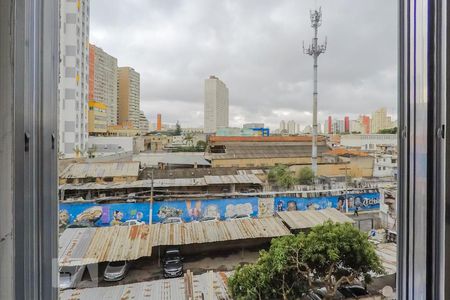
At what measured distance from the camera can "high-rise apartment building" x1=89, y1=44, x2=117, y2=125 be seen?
1082 mm

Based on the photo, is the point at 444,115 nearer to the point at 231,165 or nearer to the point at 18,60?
the point at 231,165

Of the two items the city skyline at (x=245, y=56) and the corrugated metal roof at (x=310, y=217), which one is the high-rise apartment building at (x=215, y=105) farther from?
the corrugated metal roof at (x=310, y=217)

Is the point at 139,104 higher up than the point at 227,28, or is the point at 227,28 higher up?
the point at 227,28

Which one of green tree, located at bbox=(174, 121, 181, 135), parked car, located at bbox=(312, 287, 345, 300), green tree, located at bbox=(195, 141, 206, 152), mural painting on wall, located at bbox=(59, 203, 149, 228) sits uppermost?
green tree, located at bbox=(174, 121, 181, 135)

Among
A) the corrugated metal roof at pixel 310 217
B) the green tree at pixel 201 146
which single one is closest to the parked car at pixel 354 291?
the corrugated metal roof at pixel 310 217

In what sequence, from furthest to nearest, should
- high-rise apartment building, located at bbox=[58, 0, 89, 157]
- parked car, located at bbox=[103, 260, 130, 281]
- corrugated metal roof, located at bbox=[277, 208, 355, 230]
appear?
corrugated metal roof, located at bbox=[277, 208, 355, 230], parked car, located at bbox=[103, 260, 130, 281], high-rise apartment building, located at bbox=[58, 0, 89, 157]

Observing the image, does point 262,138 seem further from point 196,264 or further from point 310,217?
point 196,264

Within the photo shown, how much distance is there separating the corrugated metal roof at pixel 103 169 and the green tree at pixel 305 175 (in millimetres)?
652

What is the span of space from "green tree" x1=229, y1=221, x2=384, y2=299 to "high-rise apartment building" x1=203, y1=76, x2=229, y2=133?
0.53 m

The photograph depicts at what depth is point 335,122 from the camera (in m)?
1.18

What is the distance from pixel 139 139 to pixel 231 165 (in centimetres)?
39

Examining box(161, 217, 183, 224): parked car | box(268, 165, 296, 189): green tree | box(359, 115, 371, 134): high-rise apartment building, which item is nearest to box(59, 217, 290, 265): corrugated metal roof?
box(161, 217, 183, 224): parked car

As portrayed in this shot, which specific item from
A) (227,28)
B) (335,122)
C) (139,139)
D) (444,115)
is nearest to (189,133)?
(139,139)

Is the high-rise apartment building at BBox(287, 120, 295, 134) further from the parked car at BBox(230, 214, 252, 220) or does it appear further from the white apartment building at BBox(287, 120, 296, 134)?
the parked car at BBox(230, 214, 252, 220)
